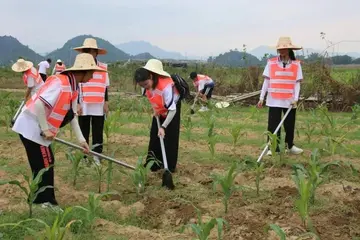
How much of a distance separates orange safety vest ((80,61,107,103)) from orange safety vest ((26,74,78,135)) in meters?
1.51

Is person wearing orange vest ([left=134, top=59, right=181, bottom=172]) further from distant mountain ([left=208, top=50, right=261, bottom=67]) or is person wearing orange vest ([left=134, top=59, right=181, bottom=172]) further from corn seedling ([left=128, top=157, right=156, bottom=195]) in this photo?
distant mountain ([left=208, top=50, right=261, bottom=67])

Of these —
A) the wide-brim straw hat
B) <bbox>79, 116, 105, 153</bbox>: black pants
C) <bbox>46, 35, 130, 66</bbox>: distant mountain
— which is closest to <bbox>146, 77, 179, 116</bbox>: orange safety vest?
<bbox>79, 116, 105, 153</bbox>: black pants

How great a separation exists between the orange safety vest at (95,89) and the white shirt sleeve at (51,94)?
1.68 metres

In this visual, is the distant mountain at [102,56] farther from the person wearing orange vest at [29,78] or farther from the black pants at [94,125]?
the black pants at [94,125]

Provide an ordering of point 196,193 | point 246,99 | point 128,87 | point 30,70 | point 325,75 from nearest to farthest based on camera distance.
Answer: point 196,193 < point 30,70 < point 325,75 < point 246,99 < point 128,87

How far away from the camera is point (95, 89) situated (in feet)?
17.3

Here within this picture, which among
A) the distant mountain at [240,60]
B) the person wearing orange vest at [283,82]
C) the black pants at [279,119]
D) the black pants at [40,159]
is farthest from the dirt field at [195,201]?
the distant mountain at [240,60]

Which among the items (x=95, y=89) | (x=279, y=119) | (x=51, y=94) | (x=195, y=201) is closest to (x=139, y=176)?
(x=195, y=201)

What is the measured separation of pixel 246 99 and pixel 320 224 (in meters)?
9.68

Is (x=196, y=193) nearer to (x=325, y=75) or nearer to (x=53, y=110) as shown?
(x=53, y=110)

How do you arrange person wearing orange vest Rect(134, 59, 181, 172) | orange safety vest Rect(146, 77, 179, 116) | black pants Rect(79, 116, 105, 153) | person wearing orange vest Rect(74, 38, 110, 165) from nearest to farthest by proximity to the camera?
1. person wearing orange vest Rect(134, 59, 181, 172)
2. orange safety vest Rect(146, 77, 179, 116)
3. person wearing orange vest Rect(74, 38, 110, 165)
4. black pants Rect(79, 116, 105, 153)

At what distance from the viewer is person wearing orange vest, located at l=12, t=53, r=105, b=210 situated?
3527mm

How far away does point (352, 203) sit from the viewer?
13.7 feet

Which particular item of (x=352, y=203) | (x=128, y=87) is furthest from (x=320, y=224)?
(x=128, y=87)
